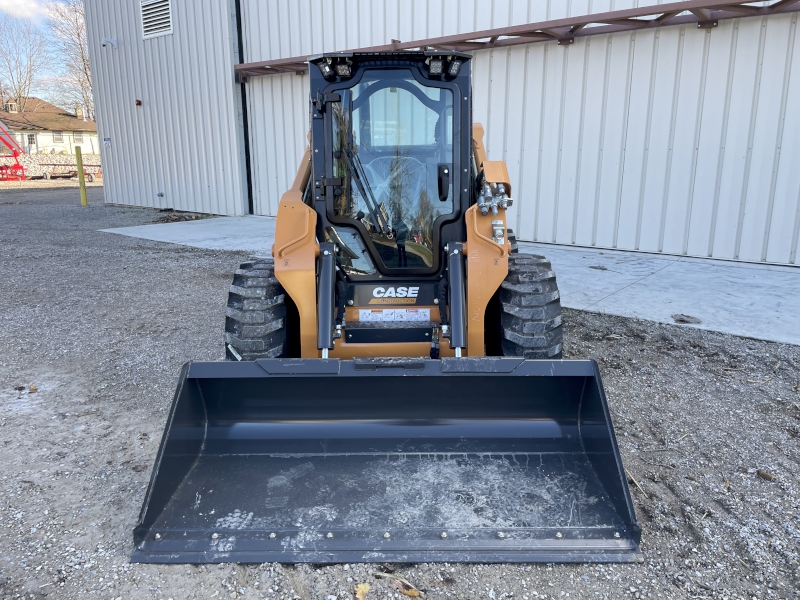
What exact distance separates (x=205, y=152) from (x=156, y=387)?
10.9m

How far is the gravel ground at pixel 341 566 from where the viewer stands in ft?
8.23

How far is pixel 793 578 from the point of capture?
2512mm

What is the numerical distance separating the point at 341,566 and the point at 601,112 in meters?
7.87

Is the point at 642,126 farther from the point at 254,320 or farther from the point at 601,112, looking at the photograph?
the point at 254,320

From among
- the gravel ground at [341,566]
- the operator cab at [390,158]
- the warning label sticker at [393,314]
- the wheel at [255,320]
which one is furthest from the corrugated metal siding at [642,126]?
the wheel at [255,320]

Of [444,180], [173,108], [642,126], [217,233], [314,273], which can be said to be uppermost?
[173,108]

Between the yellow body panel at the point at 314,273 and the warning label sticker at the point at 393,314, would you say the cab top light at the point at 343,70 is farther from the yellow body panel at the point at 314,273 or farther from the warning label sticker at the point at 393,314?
the warning label sticker at the point at 393,314

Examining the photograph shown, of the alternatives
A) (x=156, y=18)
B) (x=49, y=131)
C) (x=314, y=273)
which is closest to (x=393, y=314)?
(x=314, y=273)

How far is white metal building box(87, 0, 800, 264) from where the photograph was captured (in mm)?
7656

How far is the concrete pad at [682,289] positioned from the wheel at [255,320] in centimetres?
370

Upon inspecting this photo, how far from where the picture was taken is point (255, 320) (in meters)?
3.54

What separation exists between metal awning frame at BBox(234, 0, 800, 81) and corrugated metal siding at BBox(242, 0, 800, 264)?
7.4 inches

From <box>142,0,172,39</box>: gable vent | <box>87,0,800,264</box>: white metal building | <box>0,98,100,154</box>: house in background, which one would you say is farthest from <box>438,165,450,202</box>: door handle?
<box>0,98,100,154</box>: house in background

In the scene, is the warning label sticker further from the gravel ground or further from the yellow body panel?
the gravel ground
